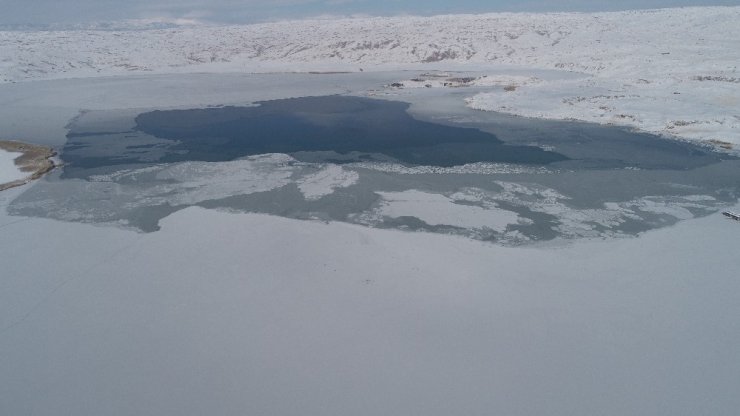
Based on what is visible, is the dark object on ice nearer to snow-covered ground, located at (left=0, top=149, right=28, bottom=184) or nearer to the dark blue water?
the dark blue water

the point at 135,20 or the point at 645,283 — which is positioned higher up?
the point at 135,20

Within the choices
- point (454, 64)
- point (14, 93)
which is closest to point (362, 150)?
point (14, 93)

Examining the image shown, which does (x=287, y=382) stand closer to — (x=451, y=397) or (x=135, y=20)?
(x=451, y=397)

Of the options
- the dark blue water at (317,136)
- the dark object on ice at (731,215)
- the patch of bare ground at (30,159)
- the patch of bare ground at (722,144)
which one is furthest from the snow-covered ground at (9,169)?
the patch of bare ground at (722,144)

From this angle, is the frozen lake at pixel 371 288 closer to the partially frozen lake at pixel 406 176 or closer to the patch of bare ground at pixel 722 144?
the partially frozen lake at pixel 406 176

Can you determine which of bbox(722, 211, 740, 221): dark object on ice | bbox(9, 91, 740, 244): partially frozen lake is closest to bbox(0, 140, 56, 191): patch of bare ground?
bbox(9, 91, 740, 244): partially frozen lake

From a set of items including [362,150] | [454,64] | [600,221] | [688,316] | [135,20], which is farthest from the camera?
[135,20]
